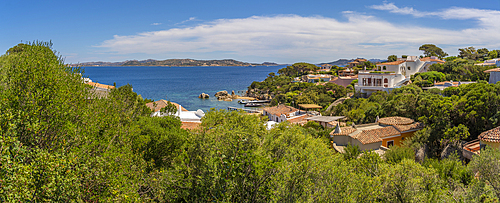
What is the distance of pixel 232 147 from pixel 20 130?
458 centimetres

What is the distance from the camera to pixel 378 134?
21750 mm

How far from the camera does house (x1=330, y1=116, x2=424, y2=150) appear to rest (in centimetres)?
2036

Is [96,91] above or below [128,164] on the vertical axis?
above

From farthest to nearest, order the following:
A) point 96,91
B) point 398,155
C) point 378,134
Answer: point 378,134, point 96,91, point 398,155

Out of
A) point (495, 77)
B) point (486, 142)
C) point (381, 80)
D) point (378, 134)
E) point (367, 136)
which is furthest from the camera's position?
point (381, 80)

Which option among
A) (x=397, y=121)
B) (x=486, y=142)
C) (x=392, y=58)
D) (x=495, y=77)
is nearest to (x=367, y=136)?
(x=397, y=121)

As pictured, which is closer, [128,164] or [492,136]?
[128,164]

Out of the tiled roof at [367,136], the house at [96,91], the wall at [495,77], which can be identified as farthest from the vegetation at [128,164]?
the wall at [495,77]

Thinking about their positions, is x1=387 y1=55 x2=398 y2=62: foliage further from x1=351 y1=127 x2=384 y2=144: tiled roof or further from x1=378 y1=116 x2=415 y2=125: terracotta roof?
x1=351 y1=127 x2=384 y2=144: tiled roof

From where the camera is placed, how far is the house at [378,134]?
20.4 m

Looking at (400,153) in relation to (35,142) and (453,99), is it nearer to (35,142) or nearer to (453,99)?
(453,99)

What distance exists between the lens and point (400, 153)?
1503 cm

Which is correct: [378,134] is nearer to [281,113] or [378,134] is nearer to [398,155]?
[398,155]

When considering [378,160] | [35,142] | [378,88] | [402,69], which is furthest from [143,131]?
[402,69]
